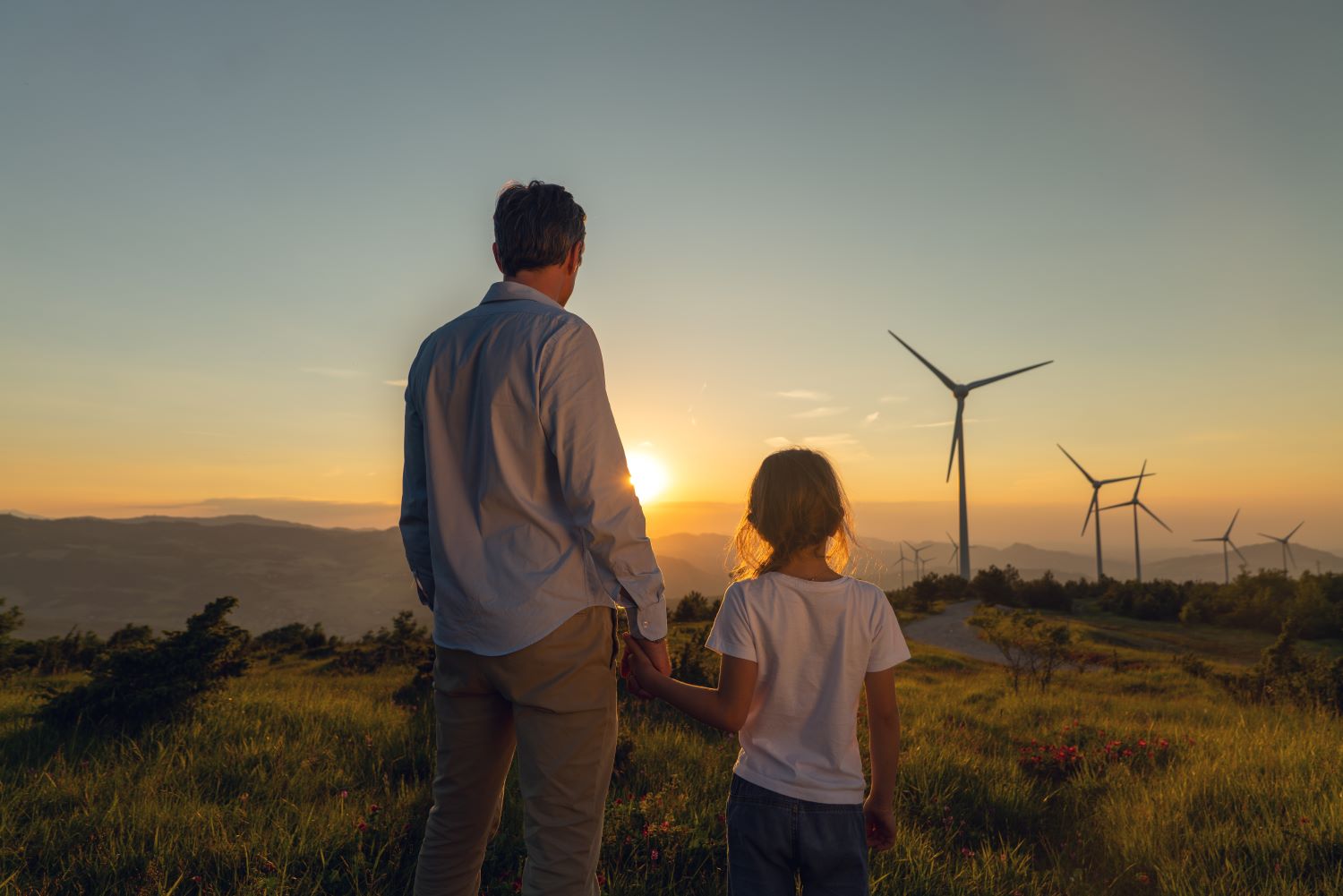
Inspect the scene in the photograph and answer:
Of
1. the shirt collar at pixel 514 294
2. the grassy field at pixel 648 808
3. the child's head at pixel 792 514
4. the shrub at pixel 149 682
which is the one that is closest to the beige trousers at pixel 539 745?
the child's head at pixel 792 514

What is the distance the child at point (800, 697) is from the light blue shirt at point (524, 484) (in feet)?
1.08

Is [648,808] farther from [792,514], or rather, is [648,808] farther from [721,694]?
[792,514]

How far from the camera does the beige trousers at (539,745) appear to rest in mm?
2389

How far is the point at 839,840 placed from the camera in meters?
2.46

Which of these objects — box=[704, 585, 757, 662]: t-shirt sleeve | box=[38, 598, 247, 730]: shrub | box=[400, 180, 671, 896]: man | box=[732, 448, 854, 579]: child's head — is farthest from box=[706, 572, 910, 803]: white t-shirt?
box=[38, 598, 247, 730]: shrub

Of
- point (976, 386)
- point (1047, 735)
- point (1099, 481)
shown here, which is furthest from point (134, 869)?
point (1099, 481)

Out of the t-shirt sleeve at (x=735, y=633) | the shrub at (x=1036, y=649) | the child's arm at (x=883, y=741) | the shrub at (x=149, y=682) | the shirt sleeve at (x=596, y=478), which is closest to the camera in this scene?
the shirt sleeve at (x=596, y=478)

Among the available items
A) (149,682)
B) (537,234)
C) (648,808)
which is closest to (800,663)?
(537,234)

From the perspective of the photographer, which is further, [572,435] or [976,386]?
[976,386]

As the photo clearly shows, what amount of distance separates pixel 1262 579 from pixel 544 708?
40.5 metres

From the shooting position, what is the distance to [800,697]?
2.56 meters

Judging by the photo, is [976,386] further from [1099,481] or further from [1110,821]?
[1110,821]

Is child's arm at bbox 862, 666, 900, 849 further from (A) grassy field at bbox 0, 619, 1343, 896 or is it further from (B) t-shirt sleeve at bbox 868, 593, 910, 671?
(A) grassy field at bbox 0, 619, 1343, 896

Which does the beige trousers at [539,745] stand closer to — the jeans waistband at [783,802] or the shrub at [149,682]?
the jeans waistband at [783,802]
